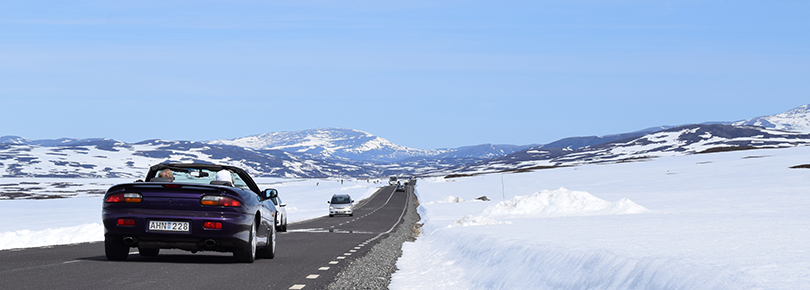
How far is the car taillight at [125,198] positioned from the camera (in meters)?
11.5

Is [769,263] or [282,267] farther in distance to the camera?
[282,267]

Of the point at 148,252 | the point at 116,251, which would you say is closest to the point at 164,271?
the point at 116,251

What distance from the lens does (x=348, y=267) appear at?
526 inches

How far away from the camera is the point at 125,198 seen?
37.7 feet

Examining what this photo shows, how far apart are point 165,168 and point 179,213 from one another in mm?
1915

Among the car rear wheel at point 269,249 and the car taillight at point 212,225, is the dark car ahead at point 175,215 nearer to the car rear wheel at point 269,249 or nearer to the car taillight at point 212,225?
the car taillight at point 212,225

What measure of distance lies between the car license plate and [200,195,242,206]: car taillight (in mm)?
462

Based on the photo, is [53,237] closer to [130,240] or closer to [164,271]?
[130,240]

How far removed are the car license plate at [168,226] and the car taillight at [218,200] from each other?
462 millimetres

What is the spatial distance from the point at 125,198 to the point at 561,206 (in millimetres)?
21867

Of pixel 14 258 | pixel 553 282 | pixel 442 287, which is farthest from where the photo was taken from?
pixel 14 258

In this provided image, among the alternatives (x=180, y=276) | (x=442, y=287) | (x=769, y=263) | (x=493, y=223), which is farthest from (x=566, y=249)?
(x=493, y=223)

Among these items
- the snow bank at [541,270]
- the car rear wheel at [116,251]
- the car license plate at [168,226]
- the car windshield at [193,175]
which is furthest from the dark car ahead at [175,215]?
the snow bank at [541,270]

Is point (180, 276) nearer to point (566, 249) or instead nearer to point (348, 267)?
point (348, 267)
